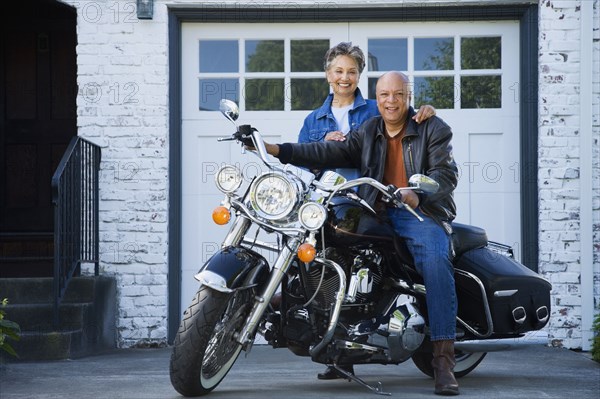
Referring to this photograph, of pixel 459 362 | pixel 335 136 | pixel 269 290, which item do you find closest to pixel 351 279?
pixel 269 290

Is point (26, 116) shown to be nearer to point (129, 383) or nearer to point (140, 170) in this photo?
point (140, 170)

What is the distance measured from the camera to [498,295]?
496 centimetres

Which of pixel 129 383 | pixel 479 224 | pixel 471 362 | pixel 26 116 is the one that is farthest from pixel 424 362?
pixel 26 116

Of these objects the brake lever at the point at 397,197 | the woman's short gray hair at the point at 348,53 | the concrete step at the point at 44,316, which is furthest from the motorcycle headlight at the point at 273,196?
the concrete step at the point at 44,316

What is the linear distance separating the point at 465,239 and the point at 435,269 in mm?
437

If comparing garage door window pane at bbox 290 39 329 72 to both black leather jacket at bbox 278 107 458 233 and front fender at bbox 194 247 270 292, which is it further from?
front fender at bbox 194 247 270 292

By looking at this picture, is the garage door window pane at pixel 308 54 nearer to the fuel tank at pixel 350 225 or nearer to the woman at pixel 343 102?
the woman at pixel 343 102

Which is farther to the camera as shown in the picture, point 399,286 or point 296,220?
point 399,286

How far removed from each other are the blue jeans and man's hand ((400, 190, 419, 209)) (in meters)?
0.28

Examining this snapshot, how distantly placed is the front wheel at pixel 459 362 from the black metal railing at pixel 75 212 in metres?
2.47

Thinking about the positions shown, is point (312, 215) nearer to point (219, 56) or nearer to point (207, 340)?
point (207, 340)

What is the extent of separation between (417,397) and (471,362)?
2.74 feet

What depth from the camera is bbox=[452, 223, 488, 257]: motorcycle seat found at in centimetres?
508

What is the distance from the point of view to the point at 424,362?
17.7ft
